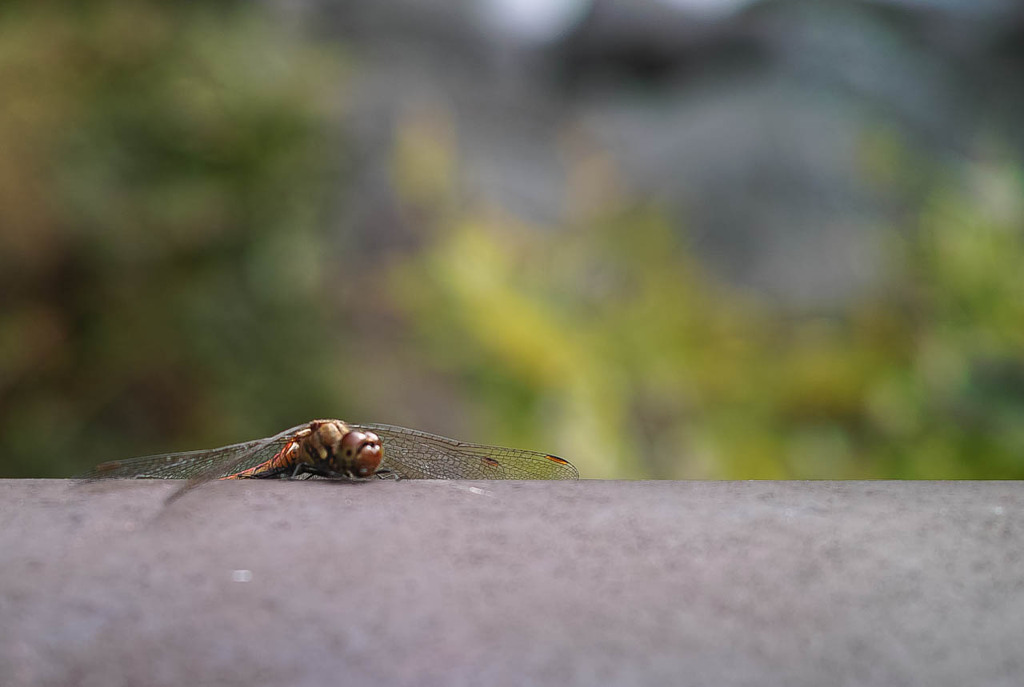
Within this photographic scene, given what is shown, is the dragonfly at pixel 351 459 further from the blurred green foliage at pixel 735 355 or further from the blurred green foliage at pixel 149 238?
the blurred green foliage at pixel 149 238

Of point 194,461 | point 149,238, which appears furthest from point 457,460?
point 149,238

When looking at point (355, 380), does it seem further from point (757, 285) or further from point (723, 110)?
point (723, 110)

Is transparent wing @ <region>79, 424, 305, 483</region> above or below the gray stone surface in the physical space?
below

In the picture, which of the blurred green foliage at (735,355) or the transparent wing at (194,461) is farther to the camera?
the blurred green foliage at (735,355)

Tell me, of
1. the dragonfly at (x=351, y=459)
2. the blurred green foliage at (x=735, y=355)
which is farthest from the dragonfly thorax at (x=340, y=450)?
the blurred green foliage at (x=735, y=355)

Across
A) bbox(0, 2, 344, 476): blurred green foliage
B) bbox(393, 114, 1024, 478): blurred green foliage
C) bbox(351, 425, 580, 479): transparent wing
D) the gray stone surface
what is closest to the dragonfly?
bbox(351, 425, 580, 479): transparent wing

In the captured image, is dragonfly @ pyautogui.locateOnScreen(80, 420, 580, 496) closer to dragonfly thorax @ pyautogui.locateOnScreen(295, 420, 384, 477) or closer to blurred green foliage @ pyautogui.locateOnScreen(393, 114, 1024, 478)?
dragonfly thorax @ pyautogui.locateOnScreen(295, 420, 384, 477)

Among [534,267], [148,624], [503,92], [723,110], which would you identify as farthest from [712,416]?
[503,92]

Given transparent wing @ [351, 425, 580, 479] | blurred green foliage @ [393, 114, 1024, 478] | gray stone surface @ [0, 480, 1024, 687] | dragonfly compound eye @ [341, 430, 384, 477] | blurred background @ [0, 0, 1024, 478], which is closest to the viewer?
gray stone surface @ [0, 480, 1024, 687]
